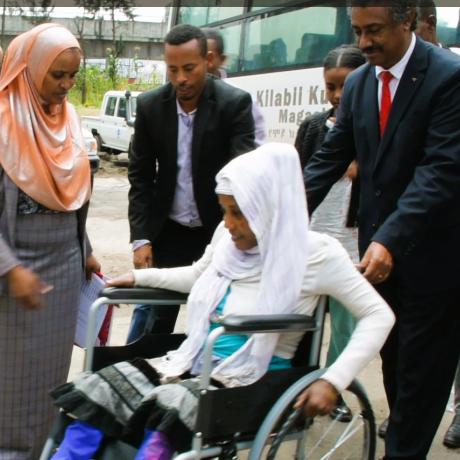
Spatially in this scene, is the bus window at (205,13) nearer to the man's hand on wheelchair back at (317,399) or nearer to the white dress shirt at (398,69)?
the white dress shirt at (398,69)

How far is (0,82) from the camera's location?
111 inches

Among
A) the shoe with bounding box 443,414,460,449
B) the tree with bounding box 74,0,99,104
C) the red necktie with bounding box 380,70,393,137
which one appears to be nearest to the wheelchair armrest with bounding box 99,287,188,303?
the red necktie with bounding box 380,70,393,137

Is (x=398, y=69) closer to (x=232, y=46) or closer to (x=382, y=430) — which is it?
(x=382, y=430)

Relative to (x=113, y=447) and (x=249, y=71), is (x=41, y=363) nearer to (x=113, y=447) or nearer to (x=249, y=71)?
(x=113, y=447)

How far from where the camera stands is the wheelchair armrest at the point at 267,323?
2.12 meters

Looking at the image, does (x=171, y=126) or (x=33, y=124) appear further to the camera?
(x=171, y=126)

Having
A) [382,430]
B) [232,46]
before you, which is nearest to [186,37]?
[382,430]

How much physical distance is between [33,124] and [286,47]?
13.2ft

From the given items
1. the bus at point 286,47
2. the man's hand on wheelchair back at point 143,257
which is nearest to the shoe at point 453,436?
the man's hand on wheelchair back at point 143,257

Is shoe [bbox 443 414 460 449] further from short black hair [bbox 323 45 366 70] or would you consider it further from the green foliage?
the green foliage

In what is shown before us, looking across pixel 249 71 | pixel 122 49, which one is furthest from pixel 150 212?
pixel 122 49

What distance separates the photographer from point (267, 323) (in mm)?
2193

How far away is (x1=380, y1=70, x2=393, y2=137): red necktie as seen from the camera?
2686 millimetres

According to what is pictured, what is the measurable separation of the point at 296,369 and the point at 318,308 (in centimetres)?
19
